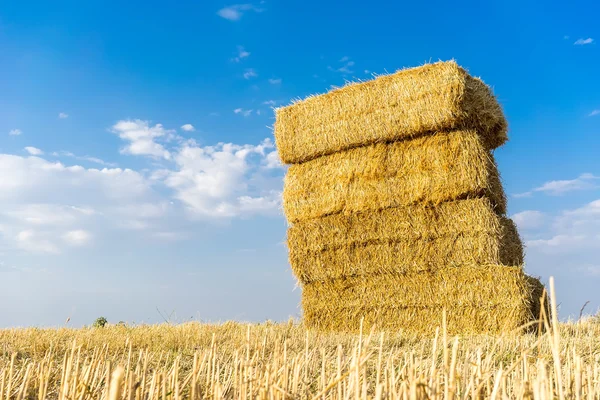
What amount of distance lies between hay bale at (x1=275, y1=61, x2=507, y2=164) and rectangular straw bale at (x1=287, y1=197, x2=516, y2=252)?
101cm

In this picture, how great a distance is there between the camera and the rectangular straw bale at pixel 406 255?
6941 mm

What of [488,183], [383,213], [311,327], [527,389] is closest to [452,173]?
[488,183]

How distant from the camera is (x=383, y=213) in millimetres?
7500

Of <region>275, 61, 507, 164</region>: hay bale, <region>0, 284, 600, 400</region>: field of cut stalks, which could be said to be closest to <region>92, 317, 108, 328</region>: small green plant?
<region>0, 284, 600, 400</region>: field of cut stalks

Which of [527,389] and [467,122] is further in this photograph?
[467,122]

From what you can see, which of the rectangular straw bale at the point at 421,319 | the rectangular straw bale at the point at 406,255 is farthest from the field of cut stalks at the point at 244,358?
the rectangular straw bale at the point at 406,255

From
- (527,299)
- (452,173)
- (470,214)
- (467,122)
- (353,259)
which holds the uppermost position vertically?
(467,122)

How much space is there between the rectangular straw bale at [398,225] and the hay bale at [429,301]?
0.50 meters

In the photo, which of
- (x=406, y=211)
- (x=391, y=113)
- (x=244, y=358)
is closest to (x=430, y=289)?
(x=406, y=211)

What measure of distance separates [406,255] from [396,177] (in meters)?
1.04

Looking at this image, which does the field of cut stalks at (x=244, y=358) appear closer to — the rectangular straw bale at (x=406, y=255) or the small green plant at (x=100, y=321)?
the rectangular straw bale at (x=406, y=255)

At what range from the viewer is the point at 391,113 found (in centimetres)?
757

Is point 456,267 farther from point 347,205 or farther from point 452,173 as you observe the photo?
point 347,205

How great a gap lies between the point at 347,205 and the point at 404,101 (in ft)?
5.27
